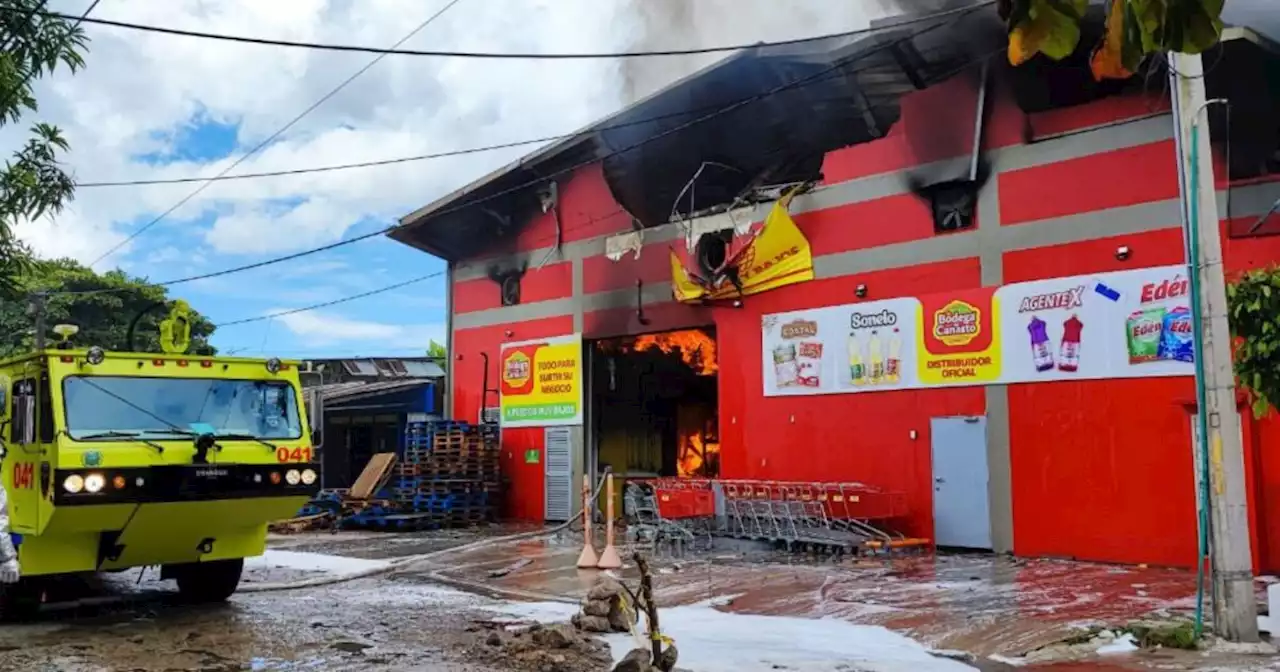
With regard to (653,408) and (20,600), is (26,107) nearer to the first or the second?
(20,600)

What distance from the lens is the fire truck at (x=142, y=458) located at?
948cm

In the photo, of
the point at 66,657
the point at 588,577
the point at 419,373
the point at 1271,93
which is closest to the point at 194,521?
the point at 66,657

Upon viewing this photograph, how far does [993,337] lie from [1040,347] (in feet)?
2.42

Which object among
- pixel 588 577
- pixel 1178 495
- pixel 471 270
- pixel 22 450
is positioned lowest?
pixel 588 577

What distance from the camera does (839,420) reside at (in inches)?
683

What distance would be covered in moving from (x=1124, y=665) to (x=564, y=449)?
1545 centimetres

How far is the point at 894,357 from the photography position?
1659 cm

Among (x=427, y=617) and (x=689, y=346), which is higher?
(x=689, y=346)

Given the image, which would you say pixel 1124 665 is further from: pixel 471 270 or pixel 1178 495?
pixel 471 270

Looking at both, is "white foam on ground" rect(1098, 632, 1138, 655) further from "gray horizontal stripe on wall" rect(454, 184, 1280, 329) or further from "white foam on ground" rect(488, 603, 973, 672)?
"gray horizontal stripe on wall" rect(454, 184, 1280, 329)

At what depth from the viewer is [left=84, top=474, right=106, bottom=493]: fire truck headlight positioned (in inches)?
366

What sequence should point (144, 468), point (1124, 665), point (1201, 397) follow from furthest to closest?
1. point (144, 468)
2. point (1201, 397)
3. point (1124, 665)

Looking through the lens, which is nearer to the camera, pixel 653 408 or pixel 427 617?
pixel 427 617

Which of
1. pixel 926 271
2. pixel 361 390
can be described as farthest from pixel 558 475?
pixel 926 271
